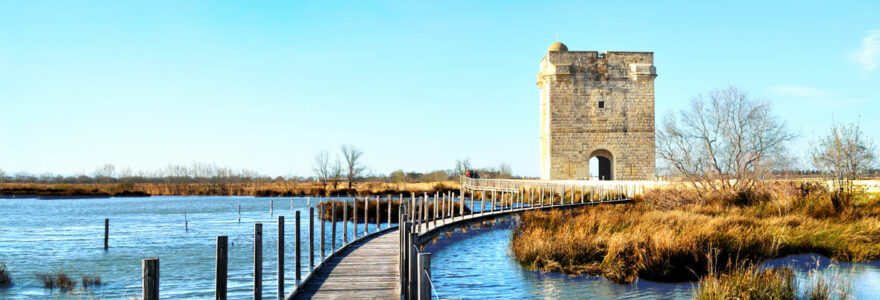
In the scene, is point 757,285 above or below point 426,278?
below

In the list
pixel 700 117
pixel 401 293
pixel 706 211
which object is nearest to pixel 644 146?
→ pixel 700 117

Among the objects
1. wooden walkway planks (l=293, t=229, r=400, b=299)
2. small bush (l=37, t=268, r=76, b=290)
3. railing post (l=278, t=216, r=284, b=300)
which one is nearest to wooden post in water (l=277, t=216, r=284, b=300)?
railing post (l=278, t=216, r=284, b=300)

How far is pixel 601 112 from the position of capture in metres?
41.1

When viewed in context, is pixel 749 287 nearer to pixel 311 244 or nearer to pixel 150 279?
pixel 311 244

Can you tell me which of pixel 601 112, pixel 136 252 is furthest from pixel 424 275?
pixel 601 112

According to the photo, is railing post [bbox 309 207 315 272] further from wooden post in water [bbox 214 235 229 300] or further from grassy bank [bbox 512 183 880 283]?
grassy bank [bbox 512 183 880 283]

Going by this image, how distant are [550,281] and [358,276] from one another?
11.9 ft

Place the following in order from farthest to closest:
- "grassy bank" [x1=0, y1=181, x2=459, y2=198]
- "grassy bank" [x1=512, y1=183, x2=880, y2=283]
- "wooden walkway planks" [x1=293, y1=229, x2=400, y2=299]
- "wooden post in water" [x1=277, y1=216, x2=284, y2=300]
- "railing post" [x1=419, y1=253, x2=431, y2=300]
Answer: "grassy bank" [x1=0, y1=181, x2=459, y2=198], "grassy bank" [x1=512, y1=183, x2=880, y2=283], "wooden walkway planks" [x1=293, y1=229, x2=400, y2=299], "wooden post in water" [x1=277, y1=216, x2=284, y2=300], "railing post" [x1=419, y1=253, x2=431, y2=300]

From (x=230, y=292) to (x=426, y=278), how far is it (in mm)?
7168

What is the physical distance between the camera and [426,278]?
5.76 m

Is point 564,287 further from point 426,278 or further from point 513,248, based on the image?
point 426,278

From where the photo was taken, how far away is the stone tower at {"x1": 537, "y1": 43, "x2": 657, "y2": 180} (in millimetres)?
40875

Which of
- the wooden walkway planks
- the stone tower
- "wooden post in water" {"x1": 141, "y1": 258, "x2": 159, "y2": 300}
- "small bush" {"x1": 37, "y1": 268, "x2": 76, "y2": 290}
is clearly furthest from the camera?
the stone tower

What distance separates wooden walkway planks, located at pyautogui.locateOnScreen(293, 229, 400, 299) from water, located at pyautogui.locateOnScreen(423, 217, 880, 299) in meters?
1.15
